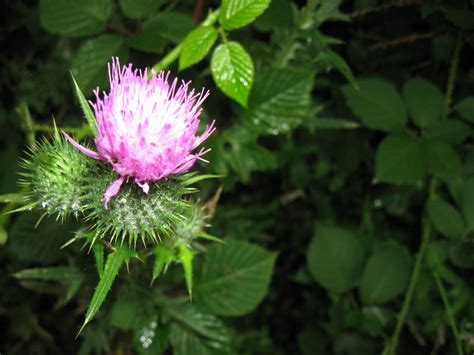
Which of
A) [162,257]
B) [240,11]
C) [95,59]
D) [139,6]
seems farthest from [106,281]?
[139,6]

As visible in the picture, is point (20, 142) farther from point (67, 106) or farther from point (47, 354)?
point (47, 354)

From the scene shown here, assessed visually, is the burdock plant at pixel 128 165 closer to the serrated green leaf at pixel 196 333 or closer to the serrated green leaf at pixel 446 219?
the serrated green leaf at pixel 196 333

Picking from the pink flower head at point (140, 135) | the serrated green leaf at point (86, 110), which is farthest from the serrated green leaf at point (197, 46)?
the serrated green leaf at point (86, 110)

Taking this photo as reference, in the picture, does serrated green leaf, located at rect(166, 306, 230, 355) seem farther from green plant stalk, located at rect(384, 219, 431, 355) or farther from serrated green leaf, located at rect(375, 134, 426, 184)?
serrated green leaf, located at rect(375, 134, 426, 184)

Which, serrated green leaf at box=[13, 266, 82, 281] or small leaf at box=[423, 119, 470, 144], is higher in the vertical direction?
small leaf at box=[423, 119, 470, 144]

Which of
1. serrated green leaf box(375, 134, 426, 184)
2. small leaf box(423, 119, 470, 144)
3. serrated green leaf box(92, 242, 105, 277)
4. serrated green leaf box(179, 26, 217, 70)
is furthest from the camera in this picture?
small leaf box(423, 119, 470, 144)

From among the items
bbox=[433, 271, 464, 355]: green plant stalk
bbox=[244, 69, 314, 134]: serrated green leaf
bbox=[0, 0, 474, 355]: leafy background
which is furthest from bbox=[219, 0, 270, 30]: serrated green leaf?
bbox=[433, 271, 464, 355]: green plant stalk

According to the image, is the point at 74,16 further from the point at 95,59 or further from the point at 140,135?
the point at 140,135
